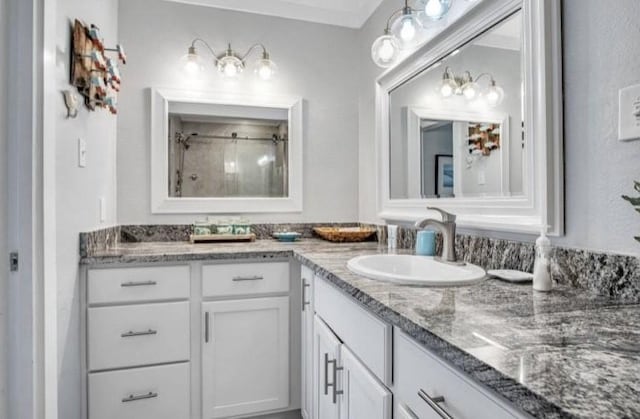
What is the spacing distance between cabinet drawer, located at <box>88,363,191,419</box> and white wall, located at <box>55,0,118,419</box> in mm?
82

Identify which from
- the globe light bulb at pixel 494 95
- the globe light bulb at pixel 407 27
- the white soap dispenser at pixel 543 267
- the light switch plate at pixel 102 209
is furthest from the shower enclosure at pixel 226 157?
the white soap dispenser at pixel 543 267

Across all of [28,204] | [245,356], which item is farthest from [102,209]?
[245,356]

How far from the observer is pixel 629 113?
2.76ft

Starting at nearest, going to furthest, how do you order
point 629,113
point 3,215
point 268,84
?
point 629,113 < point 3,215 < point 268,84

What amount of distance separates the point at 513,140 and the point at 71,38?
5.44 ft

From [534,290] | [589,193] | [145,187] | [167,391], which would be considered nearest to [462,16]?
[589,193]

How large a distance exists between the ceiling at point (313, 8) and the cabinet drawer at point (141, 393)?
6.65 feet

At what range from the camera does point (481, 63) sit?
4.42 feet

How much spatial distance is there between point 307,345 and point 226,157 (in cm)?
120

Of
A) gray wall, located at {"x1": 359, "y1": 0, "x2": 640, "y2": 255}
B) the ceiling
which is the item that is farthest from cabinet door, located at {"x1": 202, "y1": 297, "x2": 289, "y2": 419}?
the ceiling

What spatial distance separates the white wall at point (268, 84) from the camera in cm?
209

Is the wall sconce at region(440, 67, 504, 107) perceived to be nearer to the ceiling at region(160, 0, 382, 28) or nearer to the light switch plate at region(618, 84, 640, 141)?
the light switch plate at region(618, 84, 640, 141)

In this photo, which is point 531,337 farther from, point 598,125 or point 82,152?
point 82,152

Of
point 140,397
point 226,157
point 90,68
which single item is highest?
point 90,68
